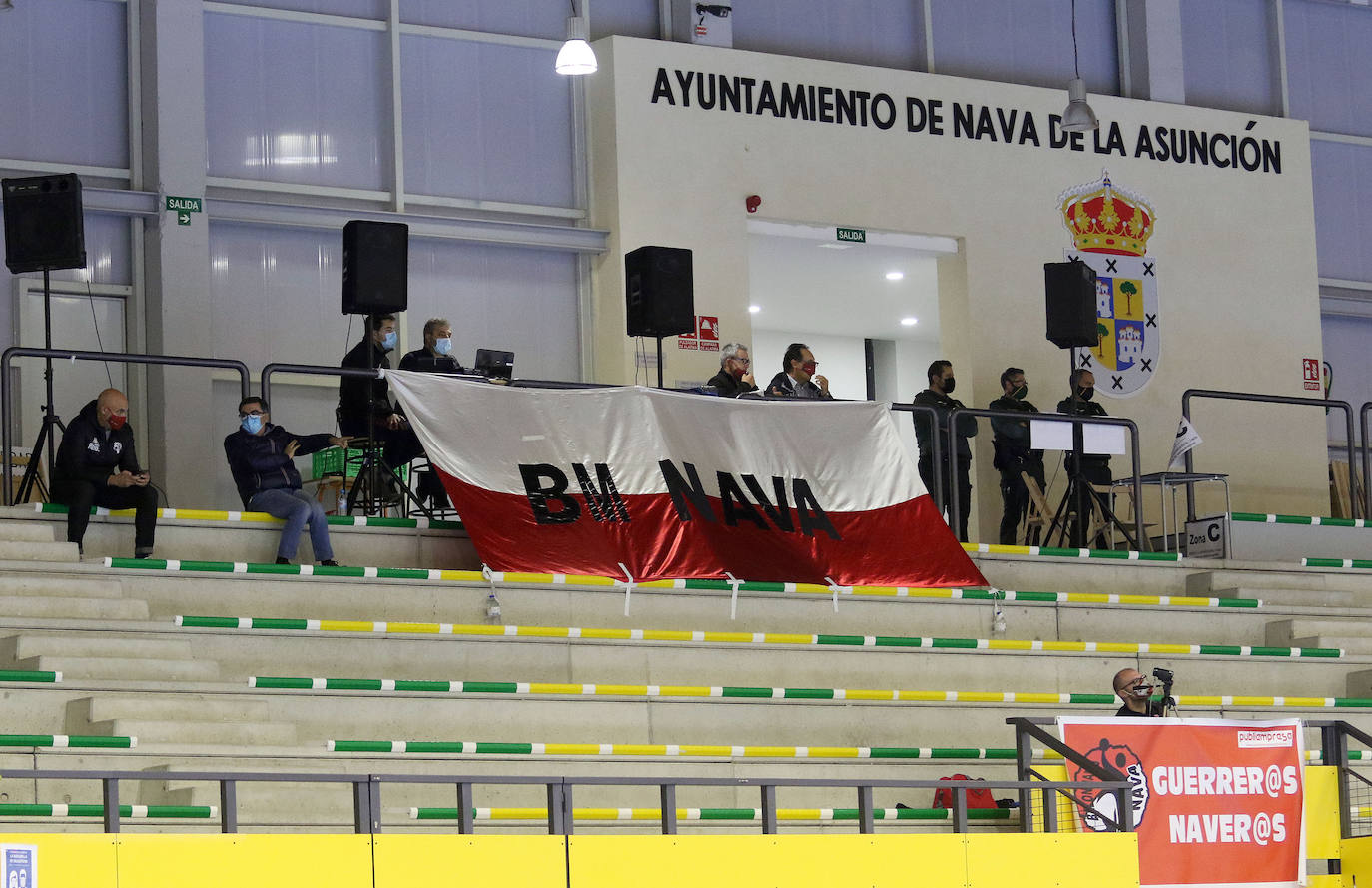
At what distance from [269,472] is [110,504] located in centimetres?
85

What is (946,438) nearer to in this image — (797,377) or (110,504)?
(797,377)

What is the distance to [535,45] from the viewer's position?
15727 millimetres

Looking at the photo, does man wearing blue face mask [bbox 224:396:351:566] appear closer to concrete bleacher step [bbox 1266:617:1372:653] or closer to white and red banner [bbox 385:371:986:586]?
white and red banner [bbox 385:371:986:586]

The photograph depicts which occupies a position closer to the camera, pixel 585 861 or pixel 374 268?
pixel 585 861

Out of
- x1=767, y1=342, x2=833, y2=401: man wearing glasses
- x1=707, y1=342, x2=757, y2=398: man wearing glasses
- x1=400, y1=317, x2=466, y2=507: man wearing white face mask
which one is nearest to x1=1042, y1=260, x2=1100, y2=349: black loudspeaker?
x1=767, y1=342, x2=833, y2=401: man wearing glasses

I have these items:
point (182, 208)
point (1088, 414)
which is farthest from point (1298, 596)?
point (182, 208)

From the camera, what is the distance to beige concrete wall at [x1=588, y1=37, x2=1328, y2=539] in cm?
1539

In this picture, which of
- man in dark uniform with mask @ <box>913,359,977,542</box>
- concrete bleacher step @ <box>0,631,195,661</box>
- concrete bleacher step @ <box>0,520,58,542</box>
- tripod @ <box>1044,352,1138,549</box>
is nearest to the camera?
concrete bleacher step @ <box>0,631,195,661</box>

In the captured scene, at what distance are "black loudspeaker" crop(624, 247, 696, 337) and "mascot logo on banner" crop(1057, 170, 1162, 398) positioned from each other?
14.7ft

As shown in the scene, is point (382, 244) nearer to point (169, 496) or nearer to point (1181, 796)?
point (169, 496)

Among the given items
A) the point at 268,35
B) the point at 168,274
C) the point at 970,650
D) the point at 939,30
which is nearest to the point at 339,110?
the point at 268,35

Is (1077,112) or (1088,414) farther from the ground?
(1077,112)

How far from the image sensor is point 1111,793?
964cm

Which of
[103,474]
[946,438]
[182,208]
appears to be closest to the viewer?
[103,474]
